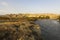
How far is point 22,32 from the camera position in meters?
26.1

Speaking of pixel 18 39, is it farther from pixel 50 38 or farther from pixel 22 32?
pixel 50 38

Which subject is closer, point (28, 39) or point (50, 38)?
point (28, 39)

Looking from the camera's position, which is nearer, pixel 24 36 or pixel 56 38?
pixel 24 36

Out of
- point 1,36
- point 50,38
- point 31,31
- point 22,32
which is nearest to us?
point 1,36

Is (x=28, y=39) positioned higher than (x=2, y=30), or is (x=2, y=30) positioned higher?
(x=2, y=30)

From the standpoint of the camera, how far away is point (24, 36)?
25.2 m

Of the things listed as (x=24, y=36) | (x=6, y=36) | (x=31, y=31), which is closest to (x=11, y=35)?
(x=6, y=36)

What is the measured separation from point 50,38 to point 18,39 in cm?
1474

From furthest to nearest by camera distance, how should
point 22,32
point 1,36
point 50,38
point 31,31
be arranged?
point 50,38 < point 31,31 < point 22,32 < point 1,36

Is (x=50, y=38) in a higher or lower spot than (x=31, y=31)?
lower

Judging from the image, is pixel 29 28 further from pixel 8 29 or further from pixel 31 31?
pixel 8 29

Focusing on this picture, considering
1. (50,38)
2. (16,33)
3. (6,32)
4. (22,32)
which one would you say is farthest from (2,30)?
(50,38)

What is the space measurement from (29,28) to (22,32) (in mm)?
4795

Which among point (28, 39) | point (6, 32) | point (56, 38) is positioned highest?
point (6, 32)
